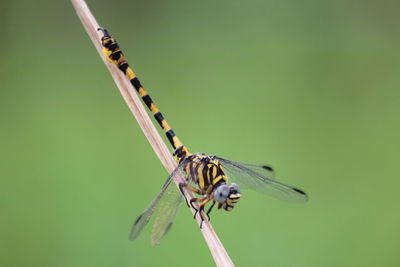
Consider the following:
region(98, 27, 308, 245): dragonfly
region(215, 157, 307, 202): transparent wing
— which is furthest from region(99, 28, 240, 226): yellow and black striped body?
region(215, 157, 307, 202): transparent wing

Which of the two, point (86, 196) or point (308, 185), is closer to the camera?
point (86, 196)

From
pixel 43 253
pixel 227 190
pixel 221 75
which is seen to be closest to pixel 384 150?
pixel 221 75

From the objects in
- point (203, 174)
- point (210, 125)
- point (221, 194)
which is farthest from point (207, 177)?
point (210, 125)

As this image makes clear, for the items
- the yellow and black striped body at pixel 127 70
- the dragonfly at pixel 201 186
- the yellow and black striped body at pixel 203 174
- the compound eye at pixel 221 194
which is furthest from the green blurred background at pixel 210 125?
the compound eye at pixel 221 194

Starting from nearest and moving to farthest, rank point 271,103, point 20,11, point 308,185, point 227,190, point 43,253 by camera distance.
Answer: point 227,190
point 43,253
point 308,185
point 271,103
point 20,11

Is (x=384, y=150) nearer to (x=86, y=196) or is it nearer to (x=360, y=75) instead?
(x=360, y=75)

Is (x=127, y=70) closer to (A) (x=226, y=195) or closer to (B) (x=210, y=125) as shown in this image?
(A) (x=226, y=195)
